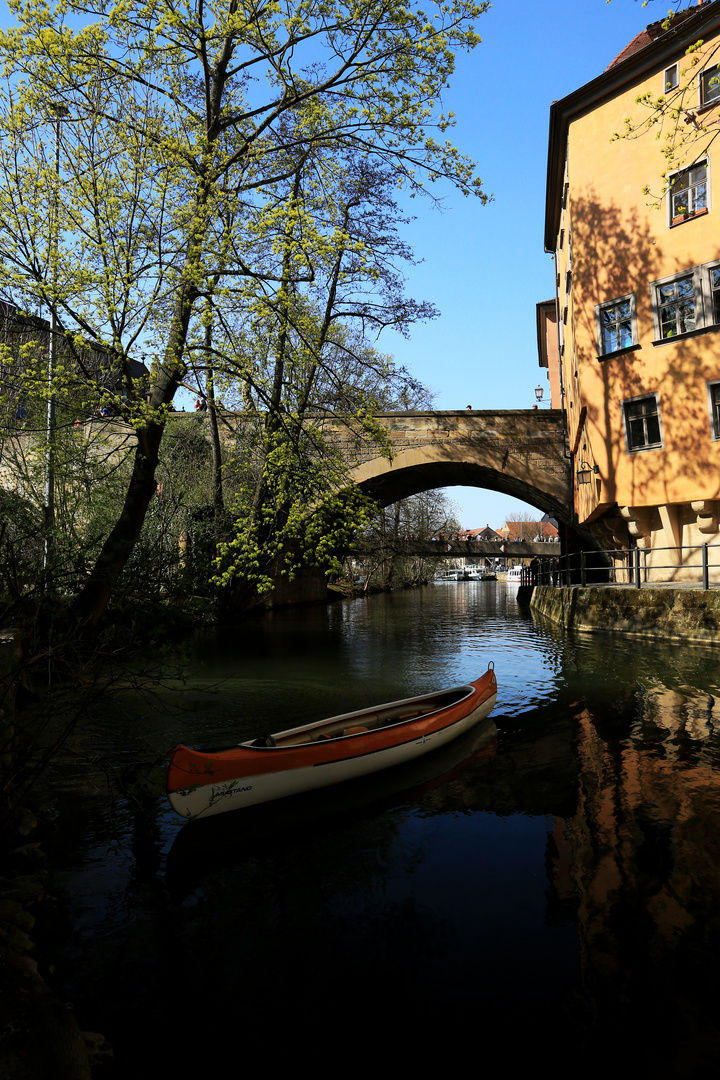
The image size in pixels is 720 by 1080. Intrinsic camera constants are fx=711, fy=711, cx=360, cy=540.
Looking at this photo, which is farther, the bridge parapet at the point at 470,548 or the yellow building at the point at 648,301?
the bridge parapet at the point at 470,548

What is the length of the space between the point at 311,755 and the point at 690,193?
46.9 feet

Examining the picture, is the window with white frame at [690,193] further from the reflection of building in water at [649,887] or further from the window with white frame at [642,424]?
the reflection of building in water at [649,887]

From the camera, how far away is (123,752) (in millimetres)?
6848

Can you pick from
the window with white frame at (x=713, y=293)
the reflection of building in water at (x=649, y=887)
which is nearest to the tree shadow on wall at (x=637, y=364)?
the window with white frame at (x=713, y=293)

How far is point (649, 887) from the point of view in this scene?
409cm

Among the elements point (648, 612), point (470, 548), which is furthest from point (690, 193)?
point (470, 548)

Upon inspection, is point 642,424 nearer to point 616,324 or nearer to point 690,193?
point 616,324

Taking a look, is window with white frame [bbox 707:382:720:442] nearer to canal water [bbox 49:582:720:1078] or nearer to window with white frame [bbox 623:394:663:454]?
window with white frame [bbox 623:394:663:454]

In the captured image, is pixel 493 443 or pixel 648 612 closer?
pixel 648 612

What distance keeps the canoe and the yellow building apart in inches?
354

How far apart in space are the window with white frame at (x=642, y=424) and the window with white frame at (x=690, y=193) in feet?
11.9

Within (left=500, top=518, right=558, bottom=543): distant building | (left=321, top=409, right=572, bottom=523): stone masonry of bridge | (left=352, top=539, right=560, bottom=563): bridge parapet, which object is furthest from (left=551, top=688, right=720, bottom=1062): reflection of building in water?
(left=500, top=518, right=558, bottom=543): distant building

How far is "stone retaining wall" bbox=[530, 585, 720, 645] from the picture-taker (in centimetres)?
1262

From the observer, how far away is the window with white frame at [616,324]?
50.4 ft
